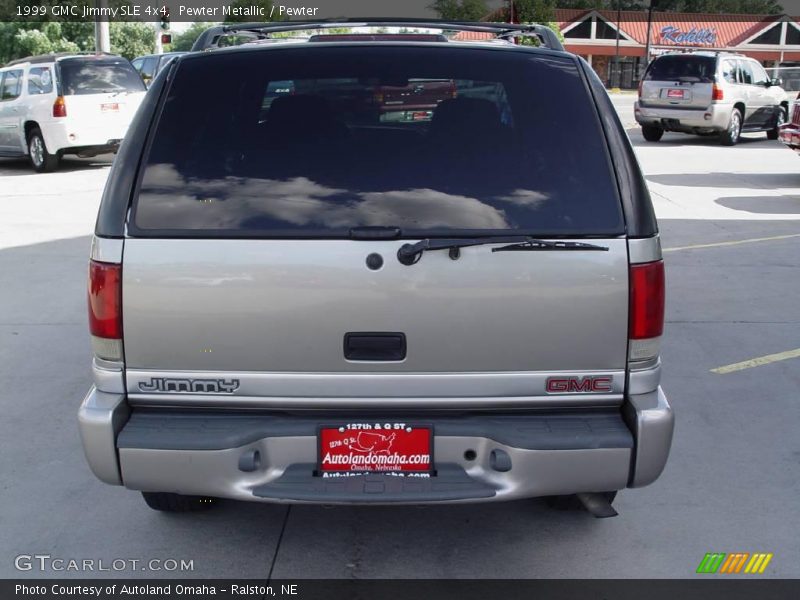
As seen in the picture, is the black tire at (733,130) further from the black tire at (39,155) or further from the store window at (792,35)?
the store window at (792,35)

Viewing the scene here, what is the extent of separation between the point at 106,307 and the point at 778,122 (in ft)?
70.7

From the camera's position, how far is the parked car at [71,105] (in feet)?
52.2

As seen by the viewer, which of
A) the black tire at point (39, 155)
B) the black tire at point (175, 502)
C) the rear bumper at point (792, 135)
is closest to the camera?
the black tire at point (175, 502)

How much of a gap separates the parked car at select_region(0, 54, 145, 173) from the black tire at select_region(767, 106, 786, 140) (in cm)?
1395

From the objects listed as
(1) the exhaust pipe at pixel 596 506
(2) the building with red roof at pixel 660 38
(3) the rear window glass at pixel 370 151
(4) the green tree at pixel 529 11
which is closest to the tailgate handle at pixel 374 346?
(3) the rear window glass at pixel 370 151

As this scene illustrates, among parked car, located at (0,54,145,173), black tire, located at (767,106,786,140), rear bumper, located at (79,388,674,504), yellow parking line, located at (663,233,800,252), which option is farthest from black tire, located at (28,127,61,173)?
black tire, located at (767,106,786,140)

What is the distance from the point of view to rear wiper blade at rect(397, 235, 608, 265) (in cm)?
317

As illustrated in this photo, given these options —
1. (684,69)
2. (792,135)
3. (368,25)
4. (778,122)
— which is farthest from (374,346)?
(778,122)

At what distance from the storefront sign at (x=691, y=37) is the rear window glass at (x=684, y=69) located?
60.1 metres

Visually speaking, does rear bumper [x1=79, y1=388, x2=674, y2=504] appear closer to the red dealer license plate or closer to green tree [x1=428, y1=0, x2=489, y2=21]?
the red dealer license plate

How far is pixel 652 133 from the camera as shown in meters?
21.7

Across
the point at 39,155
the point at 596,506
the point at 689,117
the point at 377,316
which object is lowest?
the point at 39,155

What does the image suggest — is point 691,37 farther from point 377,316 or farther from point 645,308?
point 377,316

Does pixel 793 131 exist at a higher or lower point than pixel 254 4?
lower
